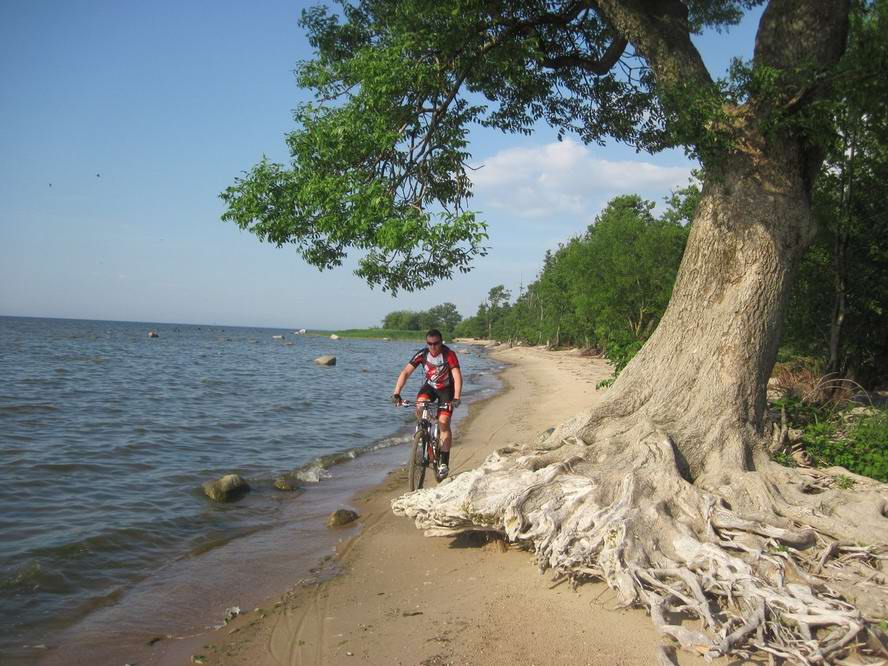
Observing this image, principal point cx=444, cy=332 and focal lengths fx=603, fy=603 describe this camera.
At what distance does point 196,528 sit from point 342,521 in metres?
1.87

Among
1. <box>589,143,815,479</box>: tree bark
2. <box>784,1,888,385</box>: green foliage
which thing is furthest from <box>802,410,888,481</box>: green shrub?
<box>784,1,888,385</box>: green foliage

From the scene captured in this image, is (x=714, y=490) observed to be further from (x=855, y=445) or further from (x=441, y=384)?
(x=441, y=384)

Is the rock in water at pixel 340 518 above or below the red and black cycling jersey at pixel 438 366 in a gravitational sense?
below

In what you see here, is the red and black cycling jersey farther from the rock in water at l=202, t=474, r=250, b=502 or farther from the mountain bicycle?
the rock in water at l=202, t=474, r=250, b=502

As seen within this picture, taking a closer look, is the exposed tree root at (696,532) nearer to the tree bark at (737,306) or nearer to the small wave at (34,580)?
the tree bark at (737,306)

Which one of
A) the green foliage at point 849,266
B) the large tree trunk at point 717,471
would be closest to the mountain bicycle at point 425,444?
the large tree trunk at point 717,471

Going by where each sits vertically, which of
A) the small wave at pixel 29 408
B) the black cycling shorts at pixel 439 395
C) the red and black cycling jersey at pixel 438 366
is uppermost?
the red and black cycling jersey at pixel 438 366

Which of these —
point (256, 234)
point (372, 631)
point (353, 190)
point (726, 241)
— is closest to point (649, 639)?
A: point (372, 631)

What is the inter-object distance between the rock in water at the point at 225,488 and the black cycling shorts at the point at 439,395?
138 inches

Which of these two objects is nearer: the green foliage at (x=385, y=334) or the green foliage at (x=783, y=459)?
the green foliage at (x=783, y=459)

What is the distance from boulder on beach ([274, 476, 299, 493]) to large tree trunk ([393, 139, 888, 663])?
398 centimetres

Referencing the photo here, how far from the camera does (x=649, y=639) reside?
4.08m

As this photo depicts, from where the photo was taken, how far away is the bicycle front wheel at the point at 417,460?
306 inches

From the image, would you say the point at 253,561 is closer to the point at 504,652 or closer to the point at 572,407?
the point at 504,652
